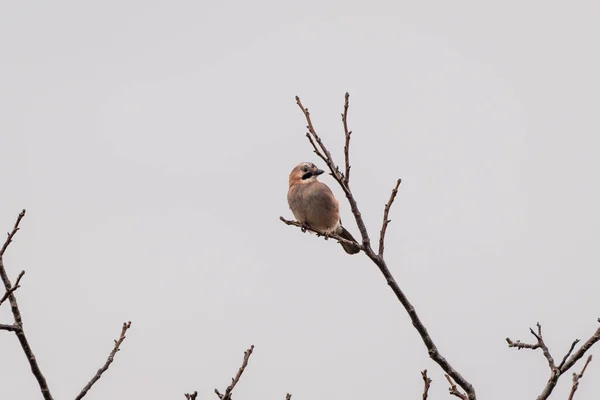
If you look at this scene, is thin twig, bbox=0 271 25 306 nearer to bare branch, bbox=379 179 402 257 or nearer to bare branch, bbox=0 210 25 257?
bare branch, bbox=0 210 25 257

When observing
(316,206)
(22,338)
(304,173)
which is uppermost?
(304,173)

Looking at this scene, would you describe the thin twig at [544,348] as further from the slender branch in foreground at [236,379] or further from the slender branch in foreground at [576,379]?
the slender branch in foreground at [236,379]

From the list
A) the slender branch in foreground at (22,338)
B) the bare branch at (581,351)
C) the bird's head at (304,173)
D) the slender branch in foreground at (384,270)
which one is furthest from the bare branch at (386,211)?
the bird's head at (304,173)

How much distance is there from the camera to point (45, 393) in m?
4.24

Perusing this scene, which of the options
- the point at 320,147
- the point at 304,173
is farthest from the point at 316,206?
the point at 320,147

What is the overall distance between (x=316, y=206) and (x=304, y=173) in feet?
3.18

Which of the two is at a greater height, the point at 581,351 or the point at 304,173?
the point at 304,173

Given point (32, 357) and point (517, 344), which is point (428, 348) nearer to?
point (517, 344)

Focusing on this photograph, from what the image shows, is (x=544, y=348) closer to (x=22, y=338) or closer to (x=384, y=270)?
(x=384, y=270)

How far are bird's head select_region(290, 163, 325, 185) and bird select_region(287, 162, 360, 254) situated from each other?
69 millimetres

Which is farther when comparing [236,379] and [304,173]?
[304,173]

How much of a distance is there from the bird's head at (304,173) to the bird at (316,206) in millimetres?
69

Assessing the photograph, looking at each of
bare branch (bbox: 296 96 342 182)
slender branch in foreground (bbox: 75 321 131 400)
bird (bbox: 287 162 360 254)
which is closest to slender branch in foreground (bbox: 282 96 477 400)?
bare branch (bbox: 296 96 342 182)

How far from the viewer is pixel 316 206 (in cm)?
1030
